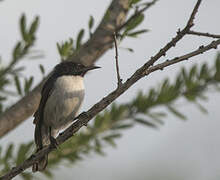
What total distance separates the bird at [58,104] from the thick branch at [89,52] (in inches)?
33.2

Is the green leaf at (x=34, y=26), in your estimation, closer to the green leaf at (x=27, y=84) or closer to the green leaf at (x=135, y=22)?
the green leaf at (x=27, y=84)

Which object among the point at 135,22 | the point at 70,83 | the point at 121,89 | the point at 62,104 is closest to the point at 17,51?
the point at 135,22

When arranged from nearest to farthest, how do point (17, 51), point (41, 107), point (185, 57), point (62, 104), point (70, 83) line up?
point (185, 57) → point (17, 51) → point (62, 104) → point (41, 107) → point (70, 83)

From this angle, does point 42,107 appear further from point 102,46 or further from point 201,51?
point 201,51

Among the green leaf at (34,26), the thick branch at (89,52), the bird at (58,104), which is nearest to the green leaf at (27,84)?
the thick branch at (89,52)

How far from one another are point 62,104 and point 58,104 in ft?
0.19

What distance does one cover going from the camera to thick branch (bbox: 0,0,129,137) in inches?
123

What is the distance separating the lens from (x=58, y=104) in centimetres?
470

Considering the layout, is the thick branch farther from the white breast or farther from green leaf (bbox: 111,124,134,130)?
the white breast

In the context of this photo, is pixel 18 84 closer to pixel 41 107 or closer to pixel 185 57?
pixel 185 57

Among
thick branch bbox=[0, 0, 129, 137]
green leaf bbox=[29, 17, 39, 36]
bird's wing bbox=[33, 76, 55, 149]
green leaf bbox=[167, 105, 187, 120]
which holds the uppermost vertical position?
green leaf bbox=[29, 17, 39, 36]

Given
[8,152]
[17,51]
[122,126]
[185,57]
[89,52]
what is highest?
[185,57]

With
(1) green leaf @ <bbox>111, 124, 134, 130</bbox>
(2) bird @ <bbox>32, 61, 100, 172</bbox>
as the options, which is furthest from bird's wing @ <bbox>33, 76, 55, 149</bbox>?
(1) green leaf @ <bbox>111, 124, 134, 130</bbox>

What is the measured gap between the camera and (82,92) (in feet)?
15.8
